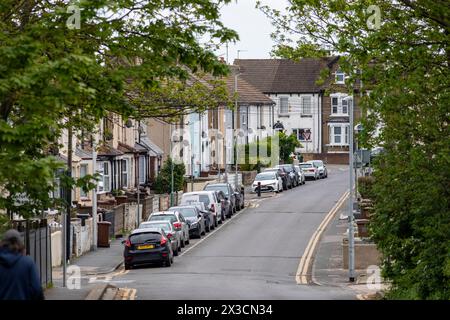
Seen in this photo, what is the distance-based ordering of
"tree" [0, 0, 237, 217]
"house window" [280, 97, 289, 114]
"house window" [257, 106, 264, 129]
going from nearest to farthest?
"tree" [0, 0, 237, 217], "house window" [257, 106, 264, 129], "house window" [280, 97, 289, 114]

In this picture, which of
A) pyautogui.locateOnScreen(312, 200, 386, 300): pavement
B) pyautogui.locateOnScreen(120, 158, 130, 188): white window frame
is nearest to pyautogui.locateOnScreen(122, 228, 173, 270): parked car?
pyautogui.locateOnScreen(312, 200, 386, 300): pavement

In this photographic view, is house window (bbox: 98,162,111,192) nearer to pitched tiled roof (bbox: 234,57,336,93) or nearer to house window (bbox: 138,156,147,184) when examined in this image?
house window (bbox: 138,156,147,184)

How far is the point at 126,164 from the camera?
6825cm

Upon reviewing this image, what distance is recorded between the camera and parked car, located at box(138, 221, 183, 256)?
140 ft

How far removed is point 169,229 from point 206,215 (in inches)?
388

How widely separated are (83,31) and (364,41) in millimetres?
5889

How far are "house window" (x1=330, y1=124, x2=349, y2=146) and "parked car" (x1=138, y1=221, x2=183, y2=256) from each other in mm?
62900

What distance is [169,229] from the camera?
143ft

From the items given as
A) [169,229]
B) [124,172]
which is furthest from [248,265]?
[124,172]

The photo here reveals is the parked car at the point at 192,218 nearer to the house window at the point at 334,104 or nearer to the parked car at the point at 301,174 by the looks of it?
the parked car at the point at 301,174

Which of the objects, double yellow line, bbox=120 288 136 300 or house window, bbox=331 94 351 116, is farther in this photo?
house window, bbox=331 94 351 116

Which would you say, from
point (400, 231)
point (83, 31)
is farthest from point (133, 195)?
point (83, 31)

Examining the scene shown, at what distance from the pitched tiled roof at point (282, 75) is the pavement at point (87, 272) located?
5725 cm

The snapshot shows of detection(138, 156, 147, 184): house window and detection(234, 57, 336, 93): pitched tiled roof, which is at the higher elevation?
detection(234, 57, 336, 93): pitched tiled roof
